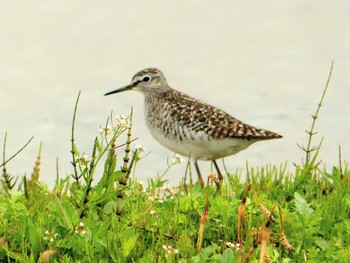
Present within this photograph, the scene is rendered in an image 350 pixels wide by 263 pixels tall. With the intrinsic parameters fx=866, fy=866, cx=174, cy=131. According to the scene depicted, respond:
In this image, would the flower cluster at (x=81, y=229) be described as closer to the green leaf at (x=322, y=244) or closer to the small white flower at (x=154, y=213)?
the small white flower at (x=154, y=213)

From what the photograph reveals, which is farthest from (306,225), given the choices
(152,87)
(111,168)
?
(152,87)

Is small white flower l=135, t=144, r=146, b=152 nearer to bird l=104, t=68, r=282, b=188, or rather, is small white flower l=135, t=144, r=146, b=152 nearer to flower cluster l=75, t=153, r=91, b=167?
flower cluster l=75, t=153, r=91, b=167

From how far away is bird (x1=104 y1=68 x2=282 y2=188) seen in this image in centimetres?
959

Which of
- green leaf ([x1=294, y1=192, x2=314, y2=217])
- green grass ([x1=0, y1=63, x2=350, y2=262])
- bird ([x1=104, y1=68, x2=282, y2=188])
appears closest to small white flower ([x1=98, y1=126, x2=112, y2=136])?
green grass ([x1=0, y1=63, x2=350, y2=262])

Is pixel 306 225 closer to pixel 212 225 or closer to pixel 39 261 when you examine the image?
pixel 212 225

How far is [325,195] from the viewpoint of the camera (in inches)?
321

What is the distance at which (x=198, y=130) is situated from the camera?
31.8ft

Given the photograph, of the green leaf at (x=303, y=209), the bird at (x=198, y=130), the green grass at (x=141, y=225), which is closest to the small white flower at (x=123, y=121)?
the green grass at (x=141, y=225)

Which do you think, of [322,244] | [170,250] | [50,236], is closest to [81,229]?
[50,236]

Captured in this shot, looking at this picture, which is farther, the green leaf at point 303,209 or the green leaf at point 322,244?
the green leaf at point 303,209

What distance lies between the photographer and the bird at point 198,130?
959 cm

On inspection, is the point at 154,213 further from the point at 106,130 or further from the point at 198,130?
the point at 198,130

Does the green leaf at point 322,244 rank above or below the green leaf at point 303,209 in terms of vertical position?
below

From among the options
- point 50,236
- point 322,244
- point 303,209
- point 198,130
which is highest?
point 198,130
